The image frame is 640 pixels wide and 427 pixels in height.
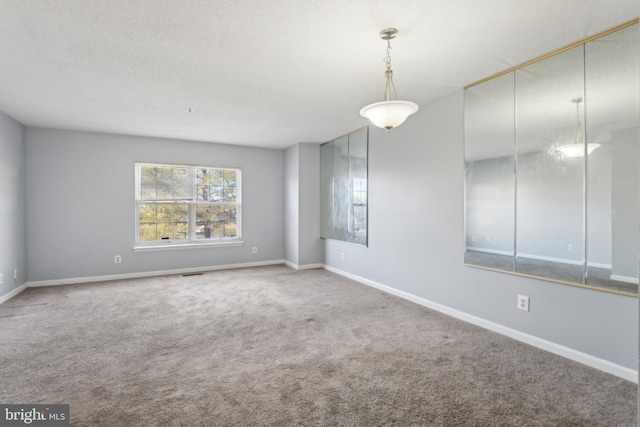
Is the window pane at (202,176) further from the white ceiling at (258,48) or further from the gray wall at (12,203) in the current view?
the gray wall at (12,203)

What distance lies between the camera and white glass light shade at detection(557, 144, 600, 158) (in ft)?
7.73

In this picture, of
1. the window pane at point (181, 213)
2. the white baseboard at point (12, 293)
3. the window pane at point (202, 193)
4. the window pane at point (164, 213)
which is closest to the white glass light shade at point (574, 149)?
the window pane at point (202, 193)

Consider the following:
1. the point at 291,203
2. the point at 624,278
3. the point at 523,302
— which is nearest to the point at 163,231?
the point at 291,203

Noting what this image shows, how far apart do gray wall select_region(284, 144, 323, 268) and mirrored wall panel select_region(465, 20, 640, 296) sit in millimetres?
3278

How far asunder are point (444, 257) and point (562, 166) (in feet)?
4.76

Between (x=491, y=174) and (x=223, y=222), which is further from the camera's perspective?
(x=223, y=222)

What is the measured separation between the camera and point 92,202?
5.05 m

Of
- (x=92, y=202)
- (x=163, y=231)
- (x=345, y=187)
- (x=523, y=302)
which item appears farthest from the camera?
(x=163, y=231)

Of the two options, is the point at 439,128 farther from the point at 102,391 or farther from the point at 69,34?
the point at 102,391

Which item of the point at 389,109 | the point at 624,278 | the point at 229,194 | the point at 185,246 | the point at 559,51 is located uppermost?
the point at 559,51

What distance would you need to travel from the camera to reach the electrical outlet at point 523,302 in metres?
2.77

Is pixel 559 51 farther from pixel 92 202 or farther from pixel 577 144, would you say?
pixel 92 202

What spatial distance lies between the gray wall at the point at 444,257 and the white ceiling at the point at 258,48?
0.59 metres

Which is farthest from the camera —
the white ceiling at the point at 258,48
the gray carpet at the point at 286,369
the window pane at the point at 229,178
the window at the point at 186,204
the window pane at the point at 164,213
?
the window pane at the point at 229,178
